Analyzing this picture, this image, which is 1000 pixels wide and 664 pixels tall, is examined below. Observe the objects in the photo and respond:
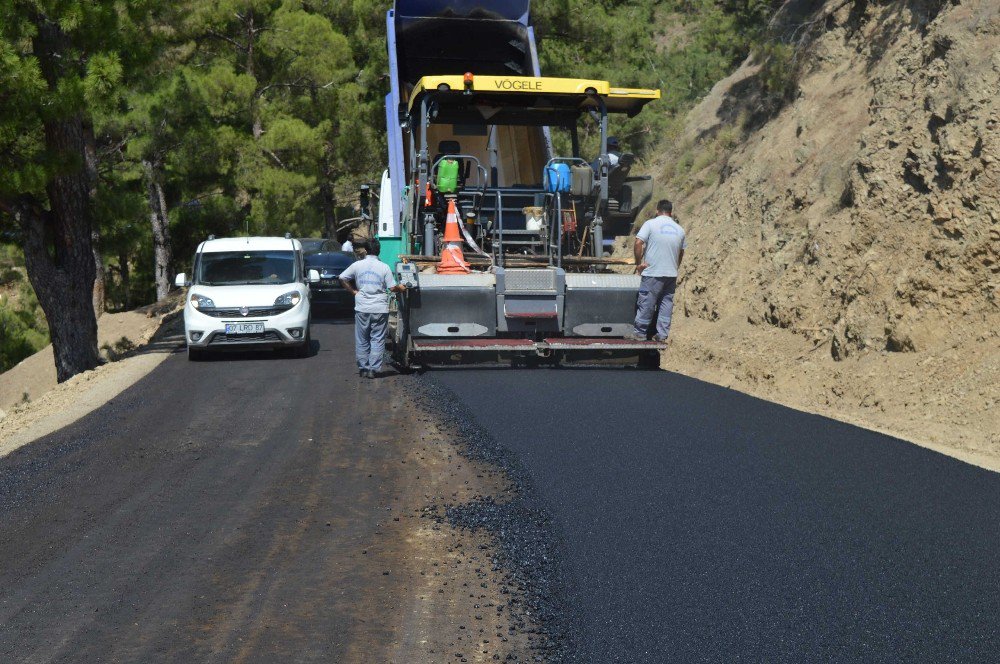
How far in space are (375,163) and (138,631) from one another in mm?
29512

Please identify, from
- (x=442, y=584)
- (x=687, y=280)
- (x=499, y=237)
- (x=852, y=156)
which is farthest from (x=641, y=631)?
(x=687, y=280)

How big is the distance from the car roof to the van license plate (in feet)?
6.07

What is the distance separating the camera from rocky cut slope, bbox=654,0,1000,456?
11023mm

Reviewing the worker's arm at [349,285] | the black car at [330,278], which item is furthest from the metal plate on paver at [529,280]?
the black car at [330,278]

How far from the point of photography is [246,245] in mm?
17141

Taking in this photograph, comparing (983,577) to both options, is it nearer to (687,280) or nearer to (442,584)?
(442,584)

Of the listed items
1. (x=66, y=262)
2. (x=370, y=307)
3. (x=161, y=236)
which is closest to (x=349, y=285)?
(x=370, y=307)

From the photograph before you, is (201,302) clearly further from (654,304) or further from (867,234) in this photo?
(867,234)

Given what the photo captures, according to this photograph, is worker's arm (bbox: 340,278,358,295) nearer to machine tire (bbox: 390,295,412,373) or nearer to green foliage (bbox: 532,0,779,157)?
machine tire (bbox: 390,295,412,373)

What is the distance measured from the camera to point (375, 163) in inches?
1331

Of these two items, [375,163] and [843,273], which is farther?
[375,163]

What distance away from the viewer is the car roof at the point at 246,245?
17.0 meters

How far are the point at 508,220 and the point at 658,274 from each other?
221 centimetres

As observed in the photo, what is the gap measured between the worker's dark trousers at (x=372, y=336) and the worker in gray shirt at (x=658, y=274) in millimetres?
2873
